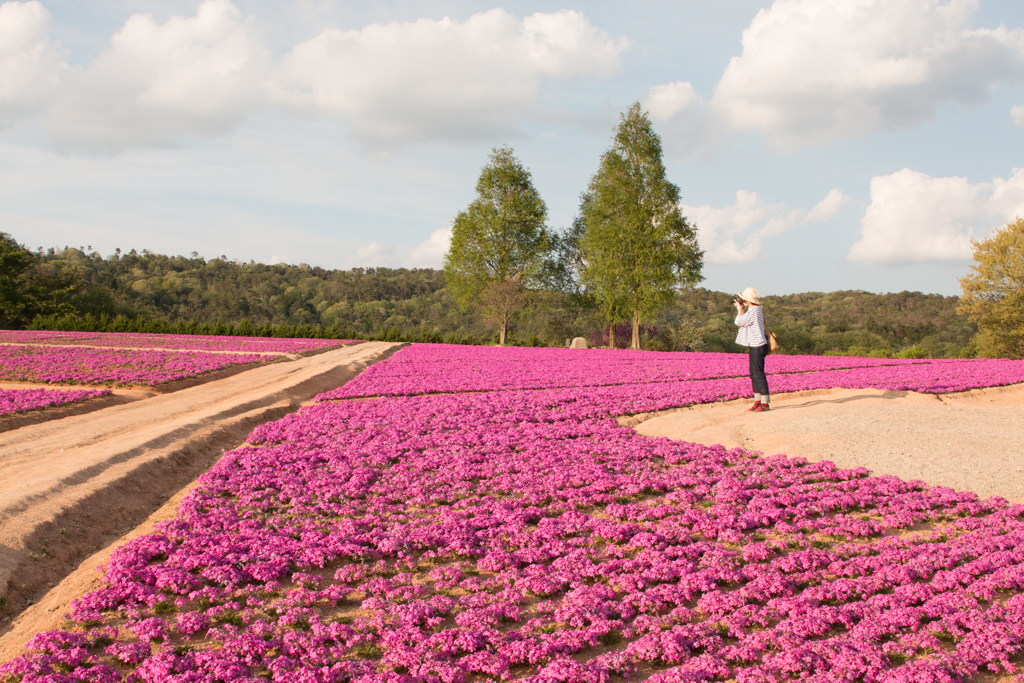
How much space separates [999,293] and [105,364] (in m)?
63.2

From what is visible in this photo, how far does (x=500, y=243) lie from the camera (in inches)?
2195

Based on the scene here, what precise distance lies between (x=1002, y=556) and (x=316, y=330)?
54307mm

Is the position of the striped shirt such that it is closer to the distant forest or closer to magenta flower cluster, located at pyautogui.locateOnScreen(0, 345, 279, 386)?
magenta flower cluster, located at pyautogui.locateOnScreen(0, 345, 279, 386)

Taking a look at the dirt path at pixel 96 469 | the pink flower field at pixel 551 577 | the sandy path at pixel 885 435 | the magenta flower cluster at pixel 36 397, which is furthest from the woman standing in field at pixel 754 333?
the magenta flower cluster at pixel 36 397

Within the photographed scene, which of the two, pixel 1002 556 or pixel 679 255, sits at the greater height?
pixel 679 255

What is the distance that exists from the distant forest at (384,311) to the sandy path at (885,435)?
36359 mm

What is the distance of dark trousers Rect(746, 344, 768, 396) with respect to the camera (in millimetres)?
13859

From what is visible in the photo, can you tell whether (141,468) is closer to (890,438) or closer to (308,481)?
(308,481)

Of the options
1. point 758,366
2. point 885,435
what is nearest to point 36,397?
point 758,366

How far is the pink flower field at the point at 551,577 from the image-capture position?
14.6ft

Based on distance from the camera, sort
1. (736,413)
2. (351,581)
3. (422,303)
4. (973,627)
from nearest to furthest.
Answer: (973,627) → (351,581) → (736,413) → (422,303)

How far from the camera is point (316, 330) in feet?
180

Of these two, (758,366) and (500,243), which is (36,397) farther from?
(500,243)

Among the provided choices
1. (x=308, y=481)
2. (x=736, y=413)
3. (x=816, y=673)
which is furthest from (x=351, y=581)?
(x=736, y=413)
